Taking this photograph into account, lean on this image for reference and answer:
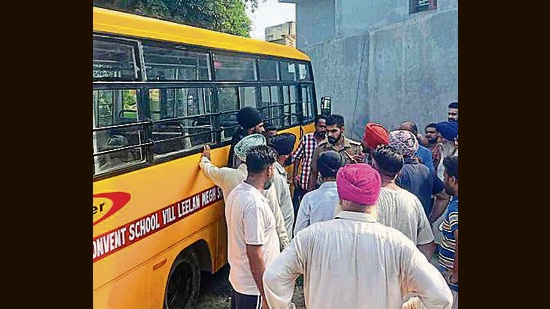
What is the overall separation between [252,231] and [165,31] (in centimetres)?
214

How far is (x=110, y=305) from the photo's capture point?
11.0 feet

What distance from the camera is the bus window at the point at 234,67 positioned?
5.38m

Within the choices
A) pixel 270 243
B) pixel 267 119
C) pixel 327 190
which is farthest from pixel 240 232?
pixel 267 119

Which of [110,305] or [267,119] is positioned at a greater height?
[267,119]

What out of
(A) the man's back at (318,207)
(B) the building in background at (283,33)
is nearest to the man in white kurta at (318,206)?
(A) the man's back at (318,207)

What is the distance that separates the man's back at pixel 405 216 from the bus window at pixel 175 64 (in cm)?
208

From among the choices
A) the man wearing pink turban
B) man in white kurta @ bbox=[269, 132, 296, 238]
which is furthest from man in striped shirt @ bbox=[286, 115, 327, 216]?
the man wearing pink turban

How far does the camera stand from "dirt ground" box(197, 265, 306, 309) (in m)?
5.02

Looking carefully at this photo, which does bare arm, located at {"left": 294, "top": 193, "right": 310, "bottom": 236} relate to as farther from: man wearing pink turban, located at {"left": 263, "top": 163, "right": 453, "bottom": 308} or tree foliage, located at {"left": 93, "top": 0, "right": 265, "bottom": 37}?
tree foliage, located at {"left": 93, "top": 0, "right": 265, "bottom": 37}

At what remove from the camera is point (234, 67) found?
19.1 feet

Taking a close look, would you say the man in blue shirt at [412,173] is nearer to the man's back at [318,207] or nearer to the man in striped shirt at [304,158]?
the man's back at [318,207]
